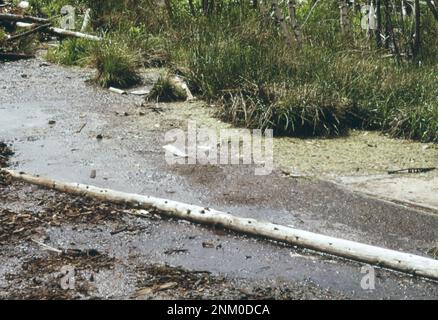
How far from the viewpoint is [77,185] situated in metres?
5.84

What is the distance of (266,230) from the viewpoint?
16.8 feet

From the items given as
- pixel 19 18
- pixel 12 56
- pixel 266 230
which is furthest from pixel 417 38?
pixel 19 18

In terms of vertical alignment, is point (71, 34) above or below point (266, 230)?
above

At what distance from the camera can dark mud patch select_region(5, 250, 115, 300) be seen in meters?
4.25

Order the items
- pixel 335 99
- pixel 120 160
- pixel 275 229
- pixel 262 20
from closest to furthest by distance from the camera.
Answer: pixel 275 229
pixel 120 160
pixel 335 99
pixel 262 20

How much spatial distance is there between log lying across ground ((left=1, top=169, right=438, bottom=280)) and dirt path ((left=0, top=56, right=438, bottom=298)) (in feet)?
0.25

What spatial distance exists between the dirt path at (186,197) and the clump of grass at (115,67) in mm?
463

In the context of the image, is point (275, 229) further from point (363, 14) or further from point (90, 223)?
point (363, 14)

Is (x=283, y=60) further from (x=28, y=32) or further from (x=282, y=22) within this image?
(x=28, y=32)

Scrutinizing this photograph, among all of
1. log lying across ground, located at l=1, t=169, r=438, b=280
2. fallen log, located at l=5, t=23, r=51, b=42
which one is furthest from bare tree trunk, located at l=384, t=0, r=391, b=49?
fallen log, located at l=5, t=23, r=51, b=42

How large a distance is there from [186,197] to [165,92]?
3.64m

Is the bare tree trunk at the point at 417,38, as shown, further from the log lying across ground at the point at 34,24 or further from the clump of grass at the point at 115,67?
the log lying across ground at the point at 34,24
